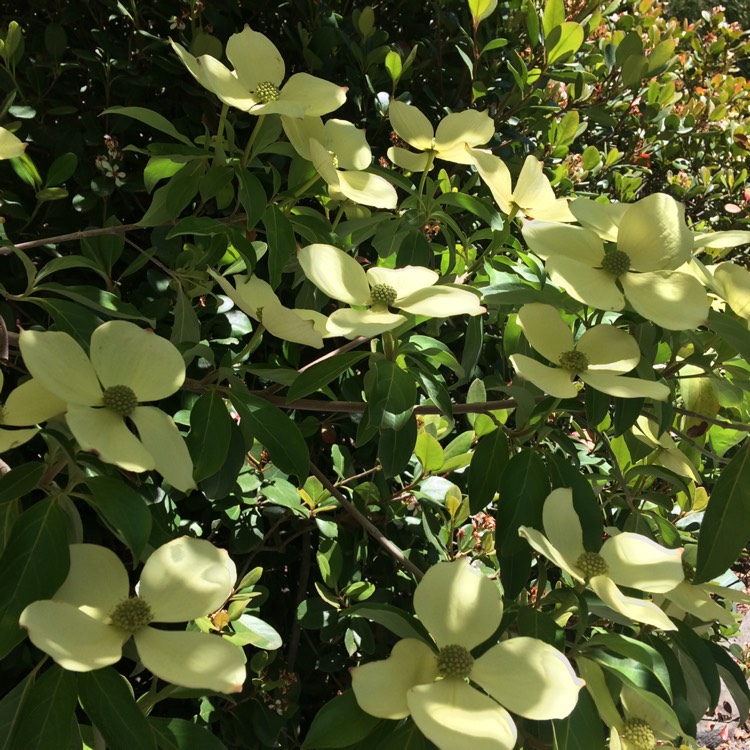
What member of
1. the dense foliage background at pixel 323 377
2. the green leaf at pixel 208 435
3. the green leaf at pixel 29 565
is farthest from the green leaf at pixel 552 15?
the green leaf at pixel 29 565

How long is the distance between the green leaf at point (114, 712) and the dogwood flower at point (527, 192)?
701 millimetres

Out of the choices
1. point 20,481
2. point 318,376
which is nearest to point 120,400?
point 20,481

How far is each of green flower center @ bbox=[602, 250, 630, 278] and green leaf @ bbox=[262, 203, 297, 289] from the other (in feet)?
1.16

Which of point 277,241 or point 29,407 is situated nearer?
point 29,407

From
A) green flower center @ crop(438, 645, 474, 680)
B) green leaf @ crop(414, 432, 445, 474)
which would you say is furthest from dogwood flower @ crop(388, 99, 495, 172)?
green flower center @ crop(438, 645, 474, 680)

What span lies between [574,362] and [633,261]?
0.13 meters

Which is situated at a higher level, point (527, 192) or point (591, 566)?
point (527, 192)

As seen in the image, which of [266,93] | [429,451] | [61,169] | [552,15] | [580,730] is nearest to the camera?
[580,730]

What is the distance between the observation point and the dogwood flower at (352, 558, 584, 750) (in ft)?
1.96

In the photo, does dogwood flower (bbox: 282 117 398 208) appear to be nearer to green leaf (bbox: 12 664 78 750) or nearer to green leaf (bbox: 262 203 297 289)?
green leaf (bbox: 262 203 297 289)

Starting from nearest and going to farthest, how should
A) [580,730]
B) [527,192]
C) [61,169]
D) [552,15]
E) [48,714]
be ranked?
1. [48,714]
2. [580,730]
3. [527,192]
4. [61,169]
5. [552,15]

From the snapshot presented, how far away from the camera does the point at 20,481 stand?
0.68 m

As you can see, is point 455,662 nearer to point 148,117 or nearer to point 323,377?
point 323,377

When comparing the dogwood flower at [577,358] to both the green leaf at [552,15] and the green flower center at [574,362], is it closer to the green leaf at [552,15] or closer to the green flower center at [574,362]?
the green flower center at [574,362]
